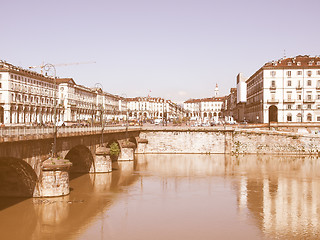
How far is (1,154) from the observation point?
27766 mm

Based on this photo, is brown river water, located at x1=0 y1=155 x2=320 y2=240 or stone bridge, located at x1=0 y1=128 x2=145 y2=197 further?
stone bridge, located at x1=0 y1=128 x2=145 y2=197

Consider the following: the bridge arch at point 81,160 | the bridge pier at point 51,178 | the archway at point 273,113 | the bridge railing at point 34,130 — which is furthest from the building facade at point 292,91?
the bridge pier at point 51,178

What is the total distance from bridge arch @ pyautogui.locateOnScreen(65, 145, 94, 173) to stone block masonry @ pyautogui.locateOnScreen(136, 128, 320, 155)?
2997 centimetres

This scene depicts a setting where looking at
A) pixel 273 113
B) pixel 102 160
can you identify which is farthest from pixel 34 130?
pixel 273 113

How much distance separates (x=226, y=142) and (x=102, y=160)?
35.0m

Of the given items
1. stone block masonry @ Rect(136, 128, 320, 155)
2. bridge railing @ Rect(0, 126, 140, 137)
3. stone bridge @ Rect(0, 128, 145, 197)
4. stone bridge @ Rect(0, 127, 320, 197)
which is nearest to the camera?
bridge railing @ Rect(0, 126, 140, 137)

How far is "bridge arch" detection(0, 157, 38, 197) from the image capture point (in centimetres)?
3284

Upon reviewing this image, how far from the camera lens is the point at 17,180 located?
35062mm

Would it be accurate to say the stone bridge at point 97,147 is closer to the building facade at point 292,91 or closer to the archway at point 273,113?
the building facade at point 292,91

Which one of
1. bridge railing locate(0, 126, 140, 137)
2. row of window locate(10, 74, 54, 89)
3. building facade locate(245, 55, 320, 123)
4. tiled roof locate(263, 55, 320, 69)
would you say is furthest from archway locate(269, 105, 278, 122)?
bridge railing locate(0, 126, 140, 137)

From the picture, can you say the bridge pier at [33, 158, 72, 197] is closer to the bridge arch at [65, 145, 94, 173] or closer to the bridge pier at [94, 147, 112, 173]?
the bridge arch at [65, 145, 94, 173]

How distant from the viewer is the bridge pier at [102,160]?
50.9 metres

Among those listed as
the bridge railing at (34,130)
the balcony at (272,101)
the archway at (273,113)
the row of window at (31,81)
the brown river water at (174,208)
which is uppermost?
the row of window at (31,81)

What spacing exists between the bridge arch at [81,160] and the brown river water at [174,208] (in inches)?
70.5
